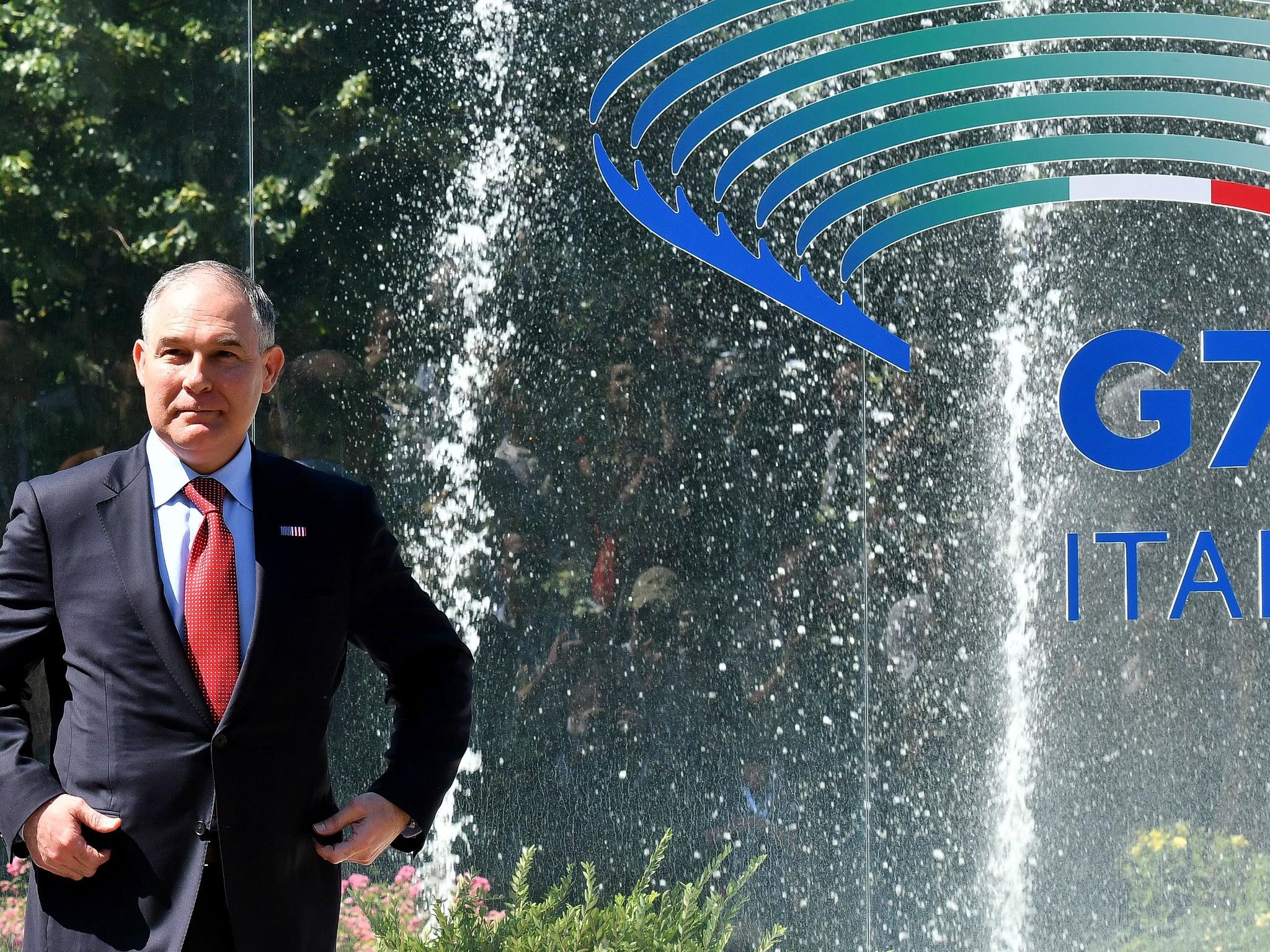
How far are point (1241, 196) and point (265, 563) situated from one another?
3.57 metres

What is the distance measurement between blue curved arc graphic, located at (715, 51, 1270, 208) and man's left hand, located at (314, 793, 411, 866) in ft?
9.16

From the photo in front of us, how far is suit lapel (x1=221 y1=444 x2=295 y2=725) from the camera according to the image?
1716 millimetres

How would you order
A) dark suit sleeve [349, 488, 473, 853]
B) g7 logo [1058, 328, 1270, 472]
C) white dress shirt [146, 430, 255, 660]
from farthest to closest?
g7 logo [1058, 328, 1270, 472] → dark suit sleeve [349, 488, 473, 853] → white dress shirt [146, 430, 255, 660]

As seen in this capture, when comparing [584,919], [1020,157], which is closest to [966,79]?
[1020,157]

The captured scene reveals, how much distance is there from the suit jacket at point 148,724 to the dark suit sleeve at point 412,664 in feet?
0.29

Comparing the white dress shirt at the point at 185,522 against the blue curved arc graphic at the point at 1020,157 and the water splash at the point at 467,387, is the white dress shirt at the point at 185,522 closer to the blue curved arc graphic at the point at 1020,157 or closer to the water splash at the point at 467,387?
the water splash at the point at 467,387

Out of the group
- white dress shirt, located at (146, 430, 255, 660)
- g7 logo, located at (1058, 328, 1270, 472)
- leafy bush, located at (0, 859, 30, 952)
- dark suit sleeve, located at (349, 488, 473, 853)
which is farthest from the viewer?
g7 logo, located at (1058, 328, 1270, 472)

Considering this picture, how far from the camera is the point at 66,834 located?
5.33 feet

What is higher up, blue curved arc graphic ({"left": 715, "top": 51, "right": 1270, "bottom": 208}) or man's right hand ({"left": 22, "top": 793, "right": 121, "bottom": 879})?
blue curved arc graphic ({"left": 715, "top": 51, "right": 1270, "bottom": 208})

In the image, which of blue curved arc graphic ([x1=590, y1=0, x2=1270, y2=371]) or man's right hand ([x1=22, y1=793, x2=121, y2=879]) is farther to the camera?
blue curved arc graphic ([x1=590, y1=0, x2=1270, y2=371])

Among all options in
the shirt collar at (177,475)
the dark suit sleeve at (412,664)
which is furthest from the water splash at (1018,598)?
the shirt collar at (177,475)

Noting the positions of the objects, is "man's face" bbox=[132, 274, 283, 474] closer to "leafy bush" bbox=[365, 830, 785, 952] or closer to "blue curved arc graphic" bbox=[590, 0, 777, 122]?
"leafy bush" bbox=[365, 830, 785, 952]

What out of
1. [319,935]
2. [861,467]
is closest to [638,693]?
[861,467]

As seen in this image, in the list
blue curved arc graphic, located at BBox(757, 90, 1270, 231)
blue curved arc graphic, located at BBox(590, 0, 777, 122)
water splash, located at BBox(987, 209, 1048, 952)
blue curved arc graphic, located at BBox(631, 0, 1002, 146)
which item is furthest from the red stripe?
blue curved arc graphic, located at BBox(590, 0, 777, 122)
